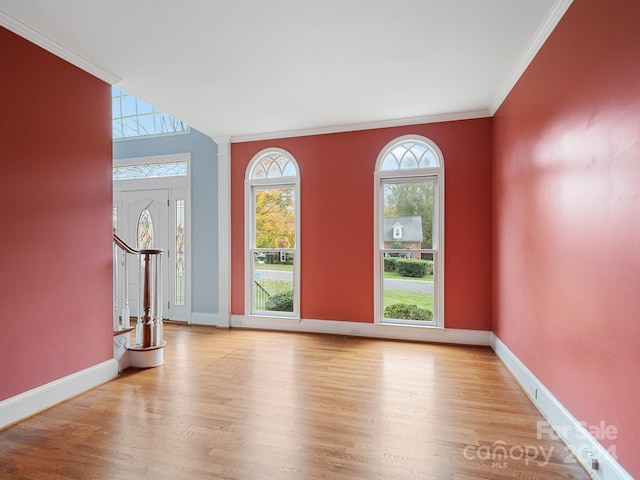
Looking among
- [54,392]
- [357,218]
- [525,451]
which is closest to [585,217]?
[525,451]

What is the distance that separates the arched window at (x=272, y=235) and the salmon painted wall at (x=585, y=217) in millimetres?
2952

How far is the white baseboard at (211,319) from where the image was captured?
16.7 ft

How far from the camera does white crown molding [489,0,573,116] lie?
7.27ft

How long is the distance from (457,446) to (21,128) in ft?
12.5

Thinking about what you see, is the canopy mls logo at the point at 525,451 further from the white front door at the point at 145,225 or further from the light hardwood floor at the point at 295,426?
the white front door at the point at 145,225

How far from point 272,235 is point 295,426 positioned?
10.3ft

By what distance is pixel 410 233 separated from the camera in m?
4.45

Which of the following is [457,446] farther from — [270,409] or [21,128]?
[21,128]

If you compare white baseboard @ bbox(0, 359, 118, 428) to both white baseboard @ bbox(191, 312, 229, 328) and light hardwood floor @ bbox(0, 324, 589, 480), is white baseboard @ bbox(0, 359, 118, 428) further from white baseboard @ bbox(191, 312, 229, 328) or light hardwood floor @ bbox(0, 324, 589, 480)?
white baseboard @ bbox(191, 312, 229, 328)

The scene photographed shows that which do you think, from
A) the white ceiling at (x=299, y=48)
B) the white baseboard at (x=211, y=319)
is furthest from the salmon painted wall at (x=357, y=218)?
the white ceiling at (x=299, y=48)

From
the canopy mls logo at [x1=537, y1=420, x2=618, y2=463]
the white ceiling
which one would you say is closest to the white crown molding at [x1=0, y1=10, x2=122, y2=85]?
the white ceiling

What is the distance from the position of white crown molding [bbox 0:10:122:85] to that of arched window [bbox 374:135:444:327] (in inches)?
127

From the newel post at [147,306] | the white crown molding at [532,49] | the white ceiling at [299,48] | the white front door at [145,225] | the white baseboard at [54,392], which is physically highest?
the white ceiling at [299,48]

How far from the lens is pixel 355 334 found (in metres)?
4.59
